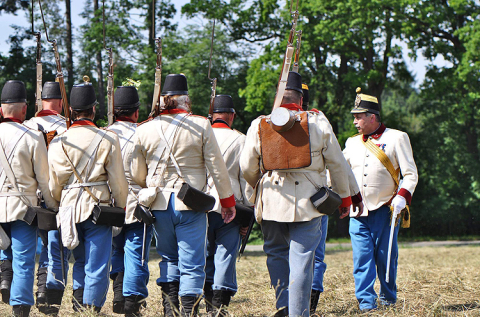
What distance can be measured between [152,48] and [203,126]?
19657mm

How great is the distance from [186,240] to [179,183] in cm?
45

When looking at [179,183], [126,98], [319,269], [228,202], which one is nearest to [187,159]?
[179,183]

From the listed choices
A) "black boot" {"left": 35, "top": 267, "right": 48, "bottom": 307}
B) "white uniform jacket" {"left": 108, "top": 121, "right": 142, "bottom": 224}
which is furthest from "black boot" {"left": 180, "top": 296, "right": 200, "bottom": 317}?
"black boot" {"left": 35, "top": 267, "right": 48, "bottom": 307}

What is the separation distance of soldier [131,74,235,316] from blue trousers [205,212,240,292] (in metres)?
0.66

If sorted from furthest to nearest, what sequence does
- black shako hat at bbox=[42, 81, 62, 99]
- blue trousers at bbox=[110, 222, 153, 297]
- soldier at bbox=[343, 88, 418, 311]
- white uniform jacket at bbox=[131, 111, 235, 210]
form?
black shako hat at bbox=[42, 81, 62, 99] → soldier at bbox=[343, 88, 418, 311] → blue trousers at bbox=[110, 222, 153, 297] → white uniform jacket at bbox=[131, 111, 235, 210]

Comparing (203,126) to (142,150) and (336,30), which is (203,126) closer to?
(142,150)

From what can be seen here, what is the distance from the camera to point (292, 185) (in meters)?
4.84

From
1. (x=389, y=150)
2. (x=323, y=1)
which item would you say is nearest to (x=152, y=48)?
(x=323, y=1)

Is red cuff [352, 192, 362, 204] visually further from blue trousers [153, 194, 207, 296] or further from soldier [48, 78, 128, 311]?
soldier [48, 78, 128, 311]

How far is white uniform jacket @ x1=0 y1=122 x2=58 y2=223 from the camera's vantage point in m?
5.37

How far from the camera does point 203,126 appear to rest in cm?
511

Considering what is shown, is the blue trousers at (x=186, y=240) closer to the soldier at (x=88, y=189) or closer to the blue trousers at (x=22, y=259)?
the soldier at (x=88, y=189)

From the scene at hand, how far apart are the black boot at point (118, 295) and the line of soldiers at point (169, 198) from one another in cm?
3

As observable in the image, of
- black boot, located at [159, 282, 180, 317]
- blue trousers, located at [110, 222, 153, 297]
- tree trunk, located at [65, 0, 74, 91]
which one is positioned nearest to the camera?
black boot, located at [159, 282, 180, 317]
